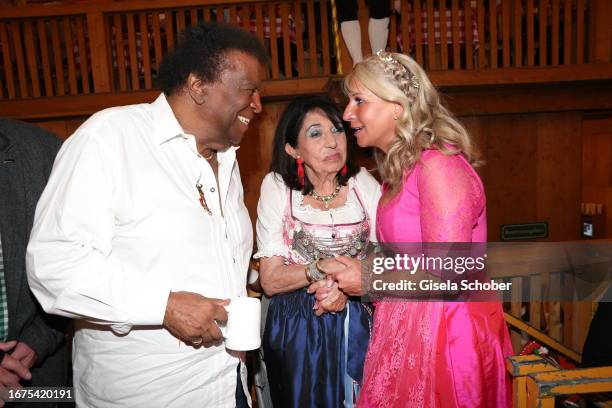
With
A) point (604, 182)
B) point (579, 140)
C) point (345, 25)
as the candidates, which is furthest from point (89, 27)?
point (604, 182)

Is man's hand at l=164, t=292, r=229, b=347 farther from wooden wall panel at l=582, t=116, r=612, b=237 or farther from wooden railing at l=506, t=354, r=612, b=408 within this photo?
wooden wall panel at l=582, t=116, r=612, b=237

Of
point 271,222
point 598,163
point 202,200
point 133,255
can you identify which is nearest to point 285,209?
point 271,222

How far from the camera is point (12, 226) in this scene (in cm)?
167

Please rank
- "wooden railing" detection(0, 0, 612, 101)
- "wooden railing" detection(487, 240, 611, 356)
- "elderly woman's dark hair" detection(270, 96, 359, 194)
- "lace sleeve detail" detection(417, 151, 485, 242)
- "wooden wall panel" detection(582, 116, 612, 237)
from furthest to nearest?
1. "wooden wall panel" detection(582, 116, 612, 237)
2. "wooden railing" detection(0, 0, 612, 101)
3. "wooden railing" detection(487, 240, 611, 356)
4. "elderly woman's dark hair" detection(270, 96, 359, 194)
5. "lace sleeve detail" detection(417, 151, 485, 242)

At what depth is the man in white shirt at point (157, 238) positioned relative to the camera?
53.3 inches

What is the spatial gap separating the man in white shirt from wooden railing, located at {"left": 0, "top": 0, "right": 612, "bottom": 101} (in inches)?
155

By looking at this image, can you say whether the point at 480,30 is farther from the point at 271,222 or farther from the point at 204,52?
the point at 204,52

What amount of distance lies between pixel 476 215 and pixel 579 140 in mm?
5636

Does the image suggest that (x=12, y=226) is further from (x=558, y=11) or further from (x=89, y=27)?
(x=558, y=11)

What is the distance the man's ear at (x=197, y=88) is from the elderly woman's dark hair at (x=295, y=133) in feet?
2.35

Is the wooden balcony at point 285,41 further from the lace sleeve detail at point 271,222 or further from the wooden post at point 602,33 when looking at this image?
the lace sleeve detail at point 271,222

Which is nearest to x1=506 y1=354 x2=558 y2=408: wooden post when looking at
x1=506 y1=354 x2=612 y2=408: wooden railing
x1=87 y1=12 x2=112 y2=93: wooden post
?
x1=506 y1=354 x2=612 y2=408: wooden railing

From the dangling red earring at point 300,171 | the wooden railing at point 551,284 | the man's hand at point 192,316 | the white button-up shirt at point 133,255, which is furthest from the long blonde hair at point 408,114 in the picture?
the wooden railing at point 551,284

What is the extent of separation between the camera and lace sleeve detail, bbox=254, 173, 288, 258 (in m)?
2.15
